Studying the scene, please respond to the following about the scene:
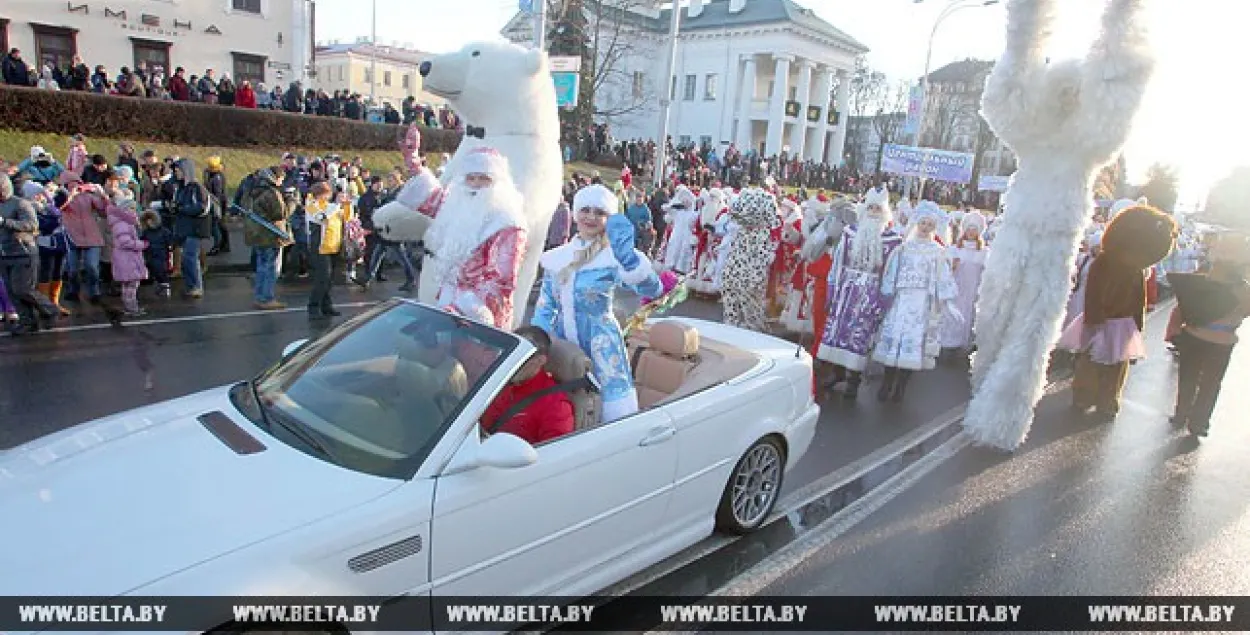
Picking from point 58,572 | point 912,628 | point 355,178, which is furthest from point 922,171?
point 58,572

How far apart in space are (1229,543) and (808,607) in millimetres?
3251

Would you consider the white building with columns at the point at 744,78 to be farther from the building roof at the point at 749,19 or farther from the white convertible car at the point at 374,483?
the white convertible car at the point at 374,483

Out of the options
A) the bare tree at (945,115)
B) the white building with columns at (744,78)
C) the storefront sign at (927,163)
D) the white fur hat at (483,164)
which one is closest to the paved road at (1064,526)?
the white fur hat at (483,164)

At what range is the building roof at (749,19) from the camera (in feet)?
181

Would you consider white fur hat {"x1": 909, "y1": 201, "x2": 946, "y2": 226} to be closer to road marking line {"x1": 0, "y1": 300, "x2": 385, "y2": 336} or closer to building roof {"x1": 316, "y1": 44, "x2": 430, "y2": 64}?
road marking line {"x1": 0, "y1": 300, "x2": 385, "y2": 336}

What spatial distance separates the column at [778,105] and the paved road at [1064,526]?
51387mm

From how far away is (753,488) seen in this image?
4473 millimetres

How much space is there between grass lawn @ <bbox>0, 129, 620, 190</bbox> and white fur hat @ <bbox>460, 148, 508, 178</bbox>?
46.9ft

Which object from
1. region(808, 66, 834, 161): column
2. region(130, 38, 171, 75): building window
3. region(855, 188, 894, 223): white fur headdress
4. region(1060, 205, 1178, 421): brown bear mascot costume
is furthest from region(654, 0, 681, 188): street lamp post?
region(808, 66, 834, 161): column

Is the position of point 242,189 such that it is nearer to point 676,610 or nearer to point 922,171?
point 676,610

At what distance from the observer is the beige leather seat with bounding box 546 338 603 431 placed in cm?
371

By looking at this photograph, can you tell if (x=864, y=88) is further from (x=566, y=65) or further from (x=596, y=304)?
(x=596, y=304)

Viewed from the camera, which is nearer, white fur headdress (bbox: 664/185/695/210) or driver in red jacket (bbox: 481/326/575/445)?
driver in red jacket (bbox: 481/326/575/445)

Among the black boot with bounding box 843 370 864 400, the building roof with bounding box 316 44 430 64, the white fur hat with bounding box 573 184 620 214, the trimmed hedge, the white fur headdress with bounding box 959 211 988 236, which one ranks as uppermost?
the building roof with bounding box 316 44 430 64
